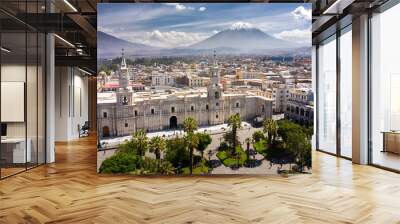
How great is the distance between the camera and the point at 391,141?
24.2 ft

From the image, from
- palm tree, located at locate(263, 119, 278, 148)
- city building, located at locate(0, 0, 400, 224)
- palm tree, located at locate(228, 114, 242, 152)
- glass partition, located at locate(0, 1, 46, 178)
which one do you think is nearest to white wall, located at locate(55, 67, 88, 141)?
city building, located at locate(0, 0, 400, 224)

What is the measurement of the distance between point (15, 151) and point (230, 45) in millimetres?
4134

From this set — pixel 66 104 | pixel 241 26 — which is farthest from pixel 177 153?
pixel 66 104

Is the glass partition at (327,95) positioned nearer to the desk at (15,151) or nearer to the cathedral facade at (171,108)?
the cathedral facade at (171,108)

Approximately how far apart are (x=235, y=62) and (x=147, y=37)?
1.57m

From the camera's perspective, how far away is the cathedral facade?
668 centimetres

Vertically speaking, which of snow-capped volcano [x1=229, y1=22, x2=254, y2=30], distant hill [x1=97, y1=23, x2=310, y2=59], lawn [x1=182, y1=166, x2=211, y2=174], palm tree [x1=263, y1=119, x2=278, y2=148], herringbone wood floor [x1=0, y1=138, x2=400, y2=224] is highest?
snow-capped volcano [x1=229, y1=22, x2=254, y2=30]

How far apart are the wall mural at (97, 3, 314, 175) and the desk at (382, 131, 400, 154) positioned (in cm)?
174

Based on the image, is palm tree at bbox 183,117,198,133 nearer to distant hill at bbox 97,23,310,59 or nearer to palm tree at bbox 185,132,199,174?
palm tree at bbox 185,132,199,174

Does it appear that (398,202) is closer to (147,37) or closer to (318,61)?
(147,37)

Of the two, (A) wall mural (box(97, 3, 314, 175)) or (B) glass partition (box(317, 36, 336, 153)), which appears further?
(B) glass partition (box(317, 36, 336, 153))

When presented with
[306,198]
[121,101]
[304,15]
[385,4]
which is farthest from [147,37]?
[385,4]

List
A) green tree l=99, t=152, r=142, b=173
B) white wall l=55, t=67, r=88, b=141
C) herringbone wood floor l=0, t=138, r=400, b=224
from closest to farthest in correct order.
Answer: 1. herringbone wood floor l=0, t=138, r=400, b=224
2. green tree l=99, t=152, r=142, b=173
3. white wall l=55, t=67, r=88, b=141

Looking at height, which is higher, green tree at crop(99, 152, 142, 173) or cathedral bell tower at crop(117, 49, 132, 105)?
cathedral bell tower at crop(117, 49, 132, 105)
